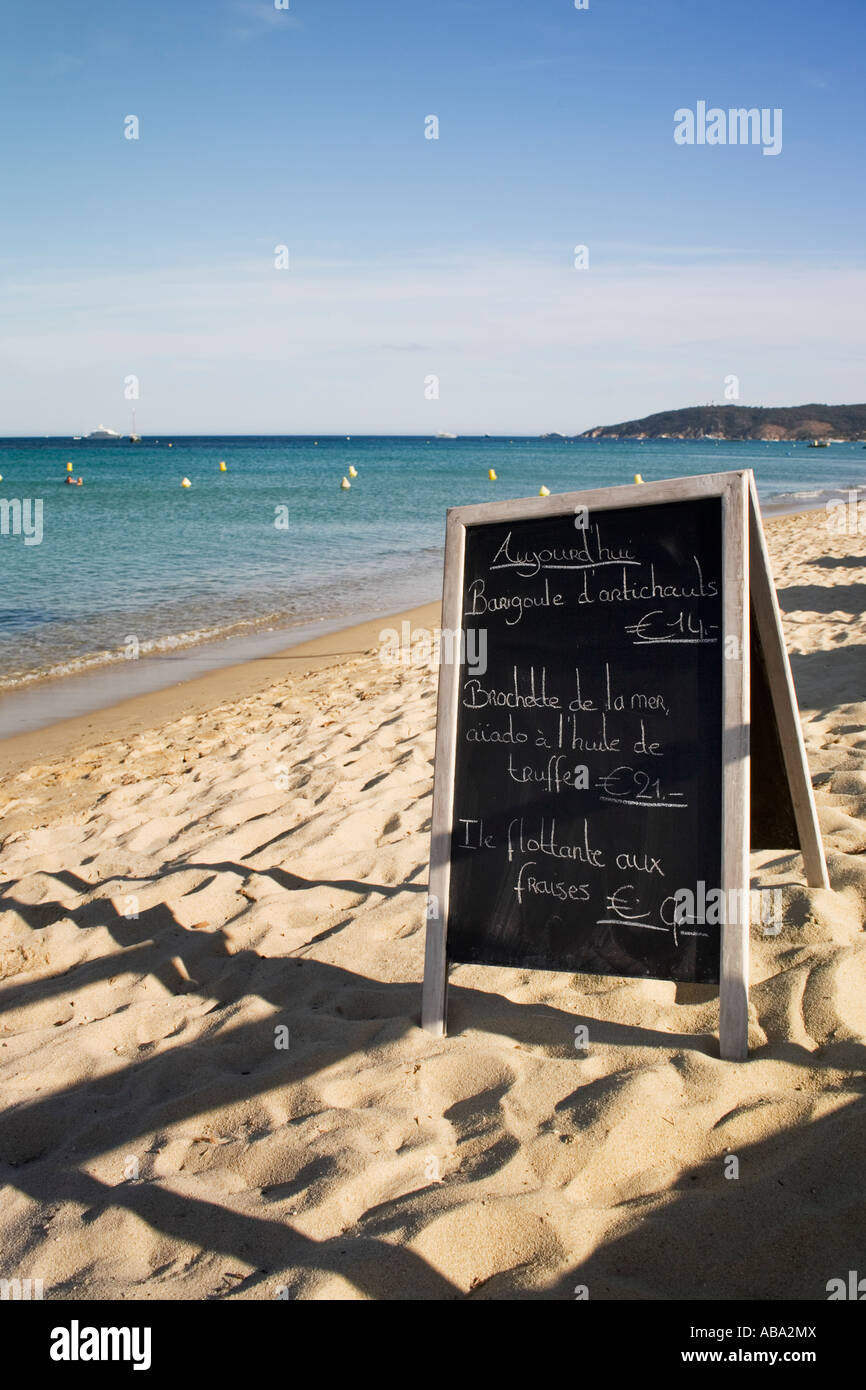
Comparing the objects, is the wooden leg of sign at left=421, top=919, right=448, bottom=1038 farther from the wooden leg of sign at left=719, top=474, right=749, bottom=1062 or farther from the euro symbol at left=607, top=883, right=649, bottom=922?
the wooden leg of sign at left=719, top=474, right=749, bottom=1062

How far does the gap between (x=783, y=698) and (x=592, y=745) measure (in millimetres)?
663

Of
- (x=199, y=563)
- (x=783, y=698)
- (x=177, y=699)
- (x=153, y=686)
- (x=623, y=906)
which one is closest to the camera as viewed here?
(x=623, y=906)

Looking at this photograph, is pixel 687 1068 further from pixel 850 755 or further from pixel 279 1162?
pixel 850 755

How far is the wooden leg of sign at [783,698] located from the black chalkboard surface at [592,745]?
0.73ft

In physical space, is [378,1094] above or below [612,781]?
below

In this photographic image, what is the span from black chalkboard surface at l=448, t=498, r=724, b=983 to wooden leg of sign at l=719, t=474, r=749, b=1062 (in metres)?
0.05

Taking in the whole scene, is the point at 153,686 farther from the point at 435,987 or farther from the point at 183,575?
the point at 183,575

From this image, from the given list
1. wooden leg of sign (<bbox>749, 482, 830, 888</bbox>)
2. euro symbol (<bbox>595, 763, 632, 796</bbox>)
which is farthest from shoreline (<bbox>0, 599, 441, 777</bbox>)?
wooden leg of sign (<bbox>749, 482, 830, 888</bbox>)

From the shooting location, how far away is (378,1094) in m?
2.67

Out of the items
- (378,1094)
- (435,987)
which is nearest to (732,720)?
(435,987)

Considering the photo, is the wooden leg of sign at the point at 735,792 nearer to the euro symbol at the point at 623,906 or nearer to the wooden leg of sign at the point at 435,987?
the euro symbol at the point at 623,906

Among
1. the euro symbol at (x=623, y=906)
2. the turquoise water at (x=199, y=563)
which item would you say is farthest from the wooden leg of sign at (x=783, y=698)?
the turquoise water at (x=199, y=563)

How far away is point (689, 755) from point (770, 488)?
3782cm

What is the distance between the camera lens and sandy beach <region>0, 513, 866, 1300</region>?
6.85 feet
